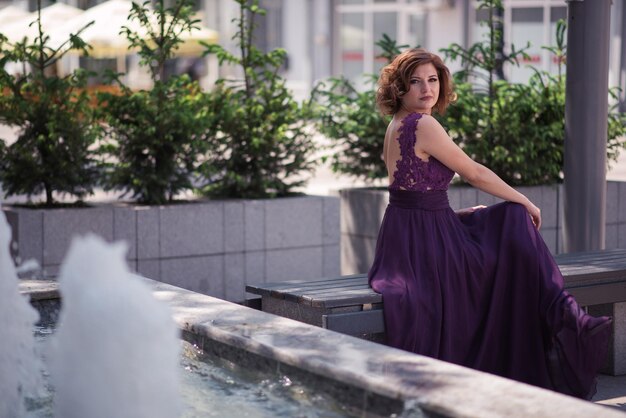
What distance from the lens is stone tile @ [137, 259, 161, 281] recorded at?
8.28 m

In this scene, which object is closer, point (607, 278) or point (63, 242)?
point (607, 278)

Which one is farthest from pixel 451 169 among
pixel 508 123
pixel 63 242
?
pixel 508 123

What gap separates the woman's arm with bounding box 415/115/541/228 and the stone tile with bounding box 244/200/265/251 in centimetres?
305

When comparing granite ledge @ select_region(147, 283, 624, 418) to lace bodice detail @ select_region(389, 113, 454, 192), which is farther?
lace bodice detail @ select_region(389, 113, 454, 192)

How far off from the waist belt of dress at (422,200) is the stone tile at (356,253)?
3177 mm

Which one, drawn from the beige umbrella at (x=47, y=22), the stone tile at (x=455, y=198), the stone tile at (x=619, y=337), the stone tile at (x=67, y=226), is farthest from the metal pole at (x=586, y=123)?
the beige umbrella at (x=47, y=22)

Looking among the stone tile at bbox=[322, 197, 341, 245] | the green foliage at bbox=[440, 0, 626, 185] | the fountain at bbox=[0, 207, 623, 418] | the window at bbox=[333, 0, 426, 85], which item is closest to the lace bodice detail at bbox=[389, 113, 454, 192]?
the fountain at bbox=[0, 207, 623, 418]

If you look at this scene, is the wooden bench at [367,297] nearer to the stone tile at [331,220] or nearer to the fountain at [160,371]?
the fountain at [160,371]

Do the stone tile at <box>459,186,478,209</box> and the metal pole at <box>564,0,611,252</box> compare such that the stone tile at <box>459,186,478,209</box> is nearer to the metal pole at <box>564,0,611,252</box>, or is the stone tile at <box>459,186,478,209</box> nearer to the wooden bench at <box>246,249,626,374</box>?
the metal pole at <box>564,0,611,252</box>

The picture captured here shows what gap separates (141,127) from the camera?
8.58 meters

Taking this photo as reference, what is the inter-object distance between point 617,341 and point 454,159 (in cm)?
149

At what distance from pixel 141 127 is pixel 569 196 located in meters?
2.95

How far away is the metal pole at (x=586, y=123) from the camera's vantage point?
24.6 feet

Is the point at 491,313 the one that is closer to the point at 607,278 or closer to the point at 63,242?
the point at 607,278
